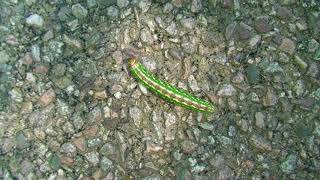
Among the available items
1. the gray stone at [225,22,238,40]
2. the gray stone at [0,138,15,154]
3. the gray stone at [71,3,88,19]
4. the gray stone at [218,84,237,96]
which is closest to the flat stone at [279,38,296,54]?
the gray stone at [225,22,238,40]

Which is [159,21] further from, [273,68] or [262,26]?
[273,68]

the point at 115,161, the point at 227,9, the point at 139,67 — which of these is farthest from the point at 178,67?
the point at 115,161

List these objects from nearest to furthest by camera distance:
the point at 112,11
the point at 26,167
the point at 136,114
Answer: the point at 26,167, the point at 136,114, the point at 112,11

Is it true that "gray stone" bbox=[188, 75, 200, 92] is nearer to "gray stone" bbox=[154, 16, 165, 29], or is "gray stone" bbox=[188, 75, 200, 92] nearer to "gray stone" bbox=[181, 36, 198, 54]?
"gray stone" bbox=[181, 36, 198, 54]

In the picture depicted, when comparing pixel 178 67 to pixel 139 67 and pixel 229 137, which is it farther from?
pixel 229 137

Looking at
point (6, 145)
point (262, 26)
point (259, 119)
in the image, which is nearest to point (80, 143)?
point (6, 145)

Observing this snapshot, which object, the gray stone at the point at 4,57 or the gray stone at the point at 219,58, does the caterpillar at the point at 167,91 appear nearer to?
the gray stone at the point at 219,58

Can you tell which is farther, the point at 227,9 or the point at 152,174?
the point at 227,9

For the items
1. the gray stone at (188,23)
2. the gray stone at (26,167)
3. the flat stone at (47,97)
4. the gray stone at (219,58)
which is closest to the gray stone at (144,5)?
the gray stone at (188,23)
